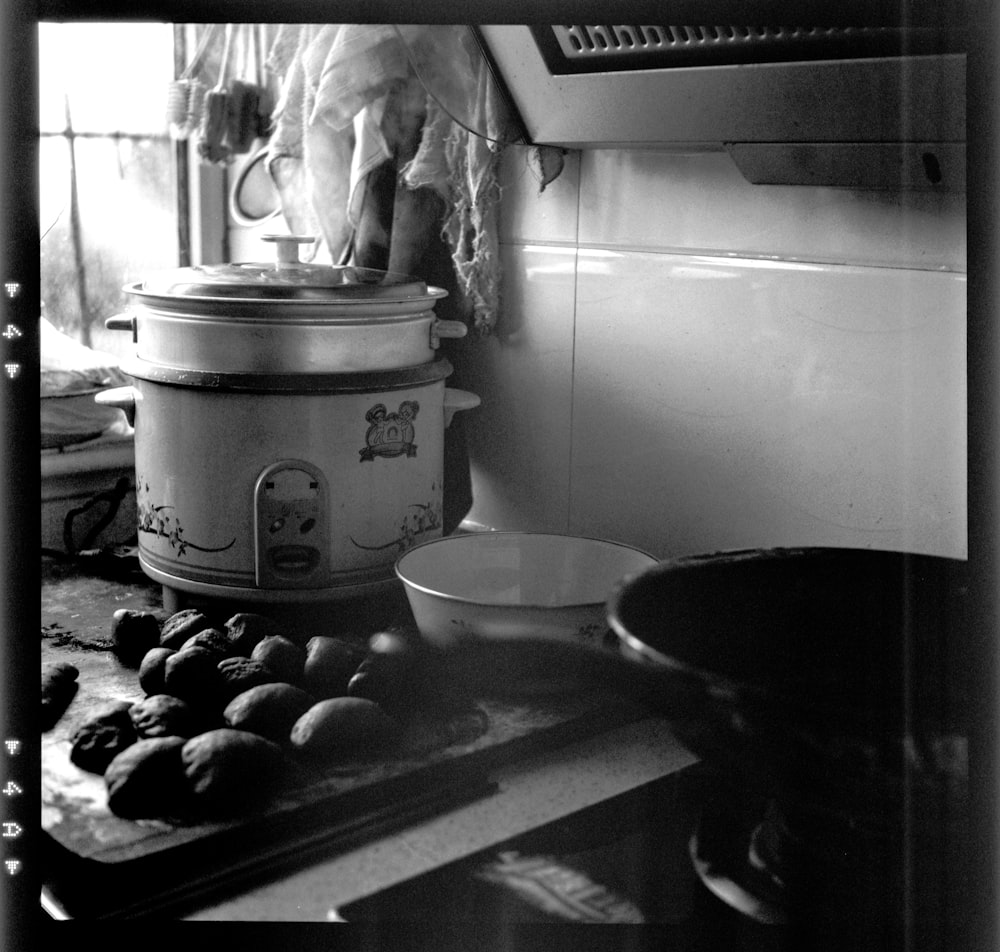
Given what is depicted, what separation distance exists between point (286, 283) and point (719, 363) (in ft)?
0.93

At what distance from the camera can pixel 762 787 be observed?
39 centimetres

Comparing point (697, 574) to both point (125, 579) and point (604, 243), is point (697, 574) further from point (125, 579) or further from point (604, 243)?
point (125, 579)

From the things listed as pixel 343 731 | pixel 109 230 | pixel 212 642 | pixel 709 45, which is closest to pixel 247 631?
pixel 212 642

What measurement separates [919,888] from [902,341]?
0.35 m

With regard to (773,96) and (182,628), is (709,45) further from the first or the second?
(182,628)

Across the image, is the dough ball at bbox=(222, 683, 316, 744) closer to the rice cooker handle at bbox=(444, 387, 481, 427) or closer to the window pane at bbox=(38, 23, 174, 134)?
the rice cooker handle at bbox=(444, 387, 481, 427)

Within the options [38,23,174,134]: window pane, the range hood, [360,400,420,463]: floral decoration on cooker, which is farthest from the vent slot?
[38,23,174,134]: window pane

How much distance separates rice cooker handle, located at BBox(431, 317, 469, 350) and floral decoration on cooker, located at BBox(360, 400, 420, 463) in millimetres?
51

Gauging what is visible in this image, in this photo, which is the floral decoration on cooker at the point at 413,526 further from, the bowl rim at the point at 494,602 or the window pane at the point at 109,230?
the window pane at the point at 109,230

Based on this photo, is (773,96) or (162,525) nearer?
(773,96)

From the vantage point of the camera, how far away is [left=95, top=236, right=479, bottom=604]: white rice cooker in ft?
2.22

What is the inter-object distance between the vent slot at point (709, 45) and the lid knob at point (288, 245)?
0.64 ft

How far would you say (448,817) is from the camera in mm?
491

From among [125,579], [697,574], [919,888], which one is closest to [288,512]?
[125,579]
